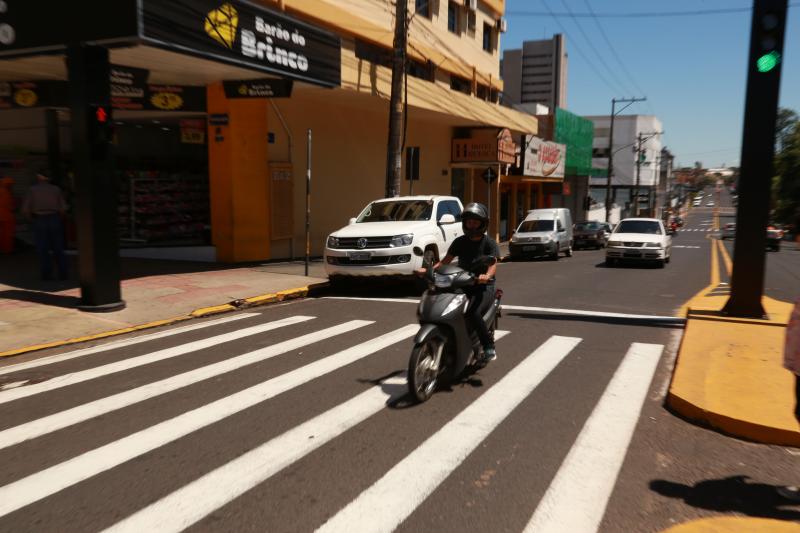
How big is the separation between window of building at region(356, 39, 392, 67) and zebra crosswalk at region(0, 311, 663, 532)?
49.6 ft

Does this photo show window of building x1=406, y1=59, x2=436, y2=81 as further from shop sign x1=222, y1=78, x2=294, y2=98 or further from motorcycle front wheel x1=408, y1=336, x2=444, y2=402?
motorcycle front wheel x1=408, y1=336, x2=444, y2=402

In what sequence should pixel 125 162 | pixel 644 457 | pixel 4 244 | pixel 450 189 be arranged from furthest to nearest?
1. pixel 450 189
2. pixel 125 162
3. pixel 4 244
4. pixel 644 457

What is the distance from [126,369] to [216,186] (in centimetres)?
989

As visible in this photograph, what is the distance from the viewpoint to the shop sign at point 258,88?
13.2 m

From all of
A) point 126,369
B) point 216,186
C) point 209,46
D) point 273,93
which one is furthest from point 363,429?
point 216,186

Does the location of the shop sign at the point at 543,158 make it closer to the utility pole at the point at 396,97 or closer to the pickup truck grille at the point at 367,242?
the utility pole at the point at 396,97

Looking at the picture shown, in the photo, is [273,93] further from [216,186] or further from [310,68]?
[216,186]

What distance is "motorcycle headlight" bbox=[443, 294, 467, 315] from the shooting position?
215 inches

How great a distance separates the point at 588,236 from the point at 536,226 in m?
10.5

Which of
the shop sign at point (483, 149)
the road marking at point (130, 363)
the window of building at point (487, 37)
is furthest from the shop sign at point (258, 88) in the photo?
the window of building at point (487, 37)

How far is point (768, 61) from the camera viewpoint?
26.2ft

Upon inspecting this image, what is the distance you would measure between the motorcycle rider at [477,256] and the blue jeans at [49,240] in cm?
842

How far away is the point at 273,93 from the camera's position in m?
13.4

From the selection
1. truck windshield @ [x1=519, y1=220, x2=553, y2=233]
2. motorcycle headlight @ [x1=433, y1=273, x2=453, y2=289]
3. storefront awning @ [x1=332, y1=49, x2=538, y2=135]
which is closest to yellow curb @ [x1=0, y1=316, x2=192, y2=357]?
motorcycle headlight @ [x1=433, y1=273, x2=453, y2=289]
